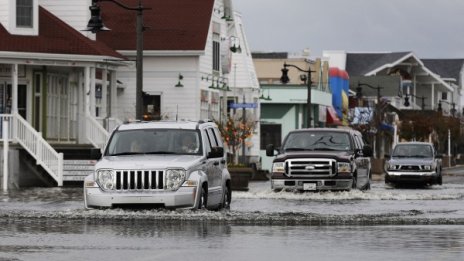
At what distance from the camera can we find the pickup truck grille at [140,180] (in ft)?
78.1

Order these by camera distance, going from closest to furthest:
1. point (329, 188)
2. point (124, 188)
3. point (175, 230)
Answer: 1. point (175, 230)
2. point (124, 188)
3. point (329, 188)

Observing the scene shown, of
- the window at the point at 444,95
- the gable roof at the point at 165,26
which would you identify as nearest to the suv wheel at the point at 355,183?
the gable roof at the point at 165,26

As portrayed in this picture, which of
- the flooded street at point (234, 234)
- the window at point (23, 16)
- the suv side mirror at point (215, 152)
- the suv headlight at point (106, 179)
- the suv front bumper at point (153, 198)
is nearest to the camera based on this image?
the flooded street at point (234, 234)

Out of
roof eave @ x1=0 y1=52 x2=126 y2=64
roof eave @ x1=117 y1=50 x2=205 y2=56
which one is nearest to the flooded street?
roof eave @ x1=0 y1=52 x2=126 y2=64

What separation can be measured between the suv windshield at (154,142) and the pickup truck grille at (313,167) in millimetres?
9959

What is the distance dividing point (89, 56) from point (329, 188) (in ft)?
45.5

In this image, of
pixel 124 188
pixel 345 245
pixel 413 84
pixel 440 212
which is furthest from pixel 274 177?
pixel 413 84

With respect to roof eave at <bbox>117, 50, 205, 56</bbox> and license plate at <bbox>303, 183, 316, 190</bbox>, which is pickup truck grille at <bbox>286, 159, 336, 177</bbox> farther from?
roof eave at <bbox>117, 50, 205, 56</bbox>

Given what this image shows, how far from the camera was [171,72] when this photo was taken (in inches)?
2367

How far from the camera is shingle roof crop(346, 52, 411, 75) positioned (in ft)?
438

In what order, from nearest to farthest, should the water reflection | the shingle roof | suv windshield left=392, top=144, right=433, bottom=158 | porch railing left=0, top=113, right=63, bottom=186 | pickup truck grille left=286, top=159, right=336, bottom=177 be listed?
the water reflection < pickup truck grille left=286, top=159, right=336, bottom=177 < porch railing left=0, top=113, right=63, bottom=186 < suv windshield left=392, top=144, right=433, bottom=158 < the shingle roof

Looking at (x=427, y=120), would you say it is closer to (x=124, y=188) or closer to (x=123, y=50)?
(x=123, y=50)

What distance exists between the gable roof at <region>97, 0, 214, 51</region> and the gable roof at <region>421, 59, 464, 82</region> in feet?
344

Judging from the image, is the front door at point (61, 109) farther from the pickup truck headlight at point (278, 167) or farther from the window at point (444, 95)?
the window at point (444, 95)
